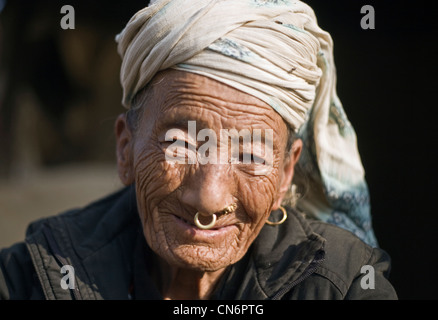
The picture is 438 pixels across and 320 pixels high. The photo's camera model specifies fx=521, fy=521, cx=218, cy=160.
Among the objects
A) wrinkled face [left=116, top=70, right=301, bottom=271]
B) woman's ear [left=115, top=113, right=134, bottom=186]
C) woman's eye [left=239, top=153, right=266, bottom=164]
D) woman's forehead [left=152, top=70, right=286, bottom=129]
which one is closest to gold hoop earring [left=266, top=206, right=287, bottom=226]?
wrinkled face [left=116, top=70, right=301, bottom=271]

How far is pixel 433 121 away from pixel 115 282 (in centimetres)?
376

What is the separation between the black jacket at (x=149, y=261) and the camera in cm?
220

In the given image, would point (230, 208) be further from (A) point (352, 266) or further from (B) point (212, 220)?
(A) point (352, 266)

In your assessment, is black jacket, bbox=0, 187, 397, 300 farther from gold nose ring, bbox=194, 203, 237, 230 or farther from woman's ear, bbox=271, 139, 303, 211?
gold nose ring, bbox=194, 203, 237, 230

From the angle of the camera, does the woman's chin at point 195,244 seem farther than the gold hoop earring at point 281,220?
No

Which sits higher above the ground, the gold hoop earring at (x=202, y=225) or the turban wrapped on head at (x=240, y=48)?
the turban wrapped on head at (x=240, y=48)

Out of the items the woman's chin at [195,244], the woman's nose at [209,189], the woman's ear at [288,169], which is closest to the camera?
the woman's nose at [209,189]

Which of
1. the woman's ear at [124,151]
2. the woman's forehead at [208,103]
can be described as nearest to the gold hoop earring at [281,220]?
the woman's forehead at [208,103]

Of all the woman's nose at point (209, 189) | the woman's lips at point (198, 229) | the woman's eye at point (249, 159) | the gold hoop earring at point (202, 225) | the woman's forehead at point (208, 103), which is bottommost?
the woman's lips at point (198, 229)

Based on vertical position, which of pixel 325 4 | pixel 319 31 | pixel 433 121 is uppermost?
pixel 319 31

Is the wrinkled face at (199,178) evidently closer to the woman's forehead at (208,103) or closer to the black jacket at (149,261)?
the woman's forehead at (208,103)

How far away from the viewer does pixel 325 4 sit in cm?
497
